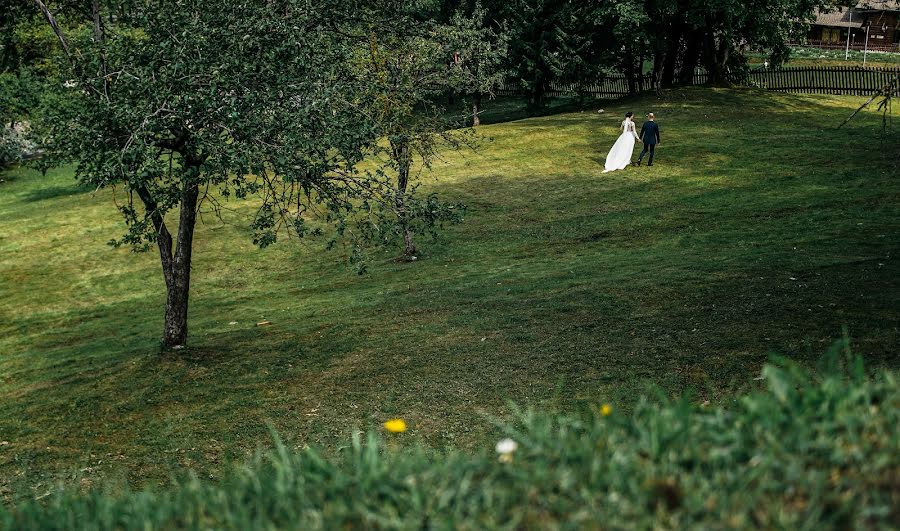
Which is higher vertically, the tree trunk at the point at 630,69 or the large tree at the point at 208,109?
the large tree at the point at 208,109

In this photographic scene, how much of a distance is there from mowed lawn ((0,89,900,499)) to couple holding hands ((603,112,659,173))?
66 centimetres

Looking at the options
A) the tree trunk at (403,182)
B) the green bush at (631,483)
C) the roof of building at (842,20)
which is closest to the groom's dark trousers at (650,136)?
the tree trunk at (403,182)

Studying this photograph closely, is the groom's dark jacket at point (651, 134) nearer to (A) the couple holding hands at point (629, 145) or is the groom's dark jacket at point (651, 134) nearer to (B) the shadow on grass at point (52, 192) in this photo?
(A) the couple holding hands at point (629, 145)

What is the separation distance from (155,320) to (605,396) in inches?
615

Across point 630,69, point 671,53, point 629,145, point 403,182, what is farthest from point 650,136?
point 630,69

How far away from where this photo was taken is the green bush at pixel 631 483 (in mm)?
3799

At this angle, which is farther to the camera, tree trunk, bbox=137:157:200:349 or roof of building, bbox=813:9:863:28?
roof of building, bbox=813:9:863:28

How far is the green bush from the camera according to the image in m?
3.80

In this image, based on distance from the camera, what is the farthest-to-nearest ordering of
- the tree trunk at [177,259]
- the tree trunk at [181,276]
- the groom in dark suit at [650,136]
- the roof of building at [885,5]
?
the groom in dark suit at [650,136] → the roof of building at [885,5] → the tree trunk at [181,276] → the tree trunk at [177,259]

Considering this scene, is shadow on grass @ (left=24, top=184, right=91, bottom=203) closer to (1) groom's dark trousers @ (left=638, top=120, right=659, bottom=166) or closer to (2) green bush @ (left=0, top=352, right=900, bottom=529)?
(1) groom's dark trousers @ (left=638, top=120, right=659, bottom=166)

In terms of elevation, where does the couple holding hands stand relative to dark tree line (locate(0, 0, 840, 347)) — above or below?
below

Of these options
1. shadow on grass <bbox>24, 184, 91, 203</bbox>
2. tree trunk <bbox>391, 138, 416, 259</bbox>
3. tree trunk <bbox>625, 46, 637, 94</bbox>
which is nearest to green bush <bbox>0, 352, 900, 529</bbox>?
tree trunk <bbox>391, 138, 416, 259</bbox>

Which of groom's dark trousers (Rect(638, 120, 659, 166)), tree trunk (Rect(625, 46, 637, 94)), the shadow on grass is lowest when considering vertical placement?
the shadow on grass

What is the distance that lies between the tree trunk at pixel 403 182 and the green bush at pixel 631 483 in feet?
37.2
